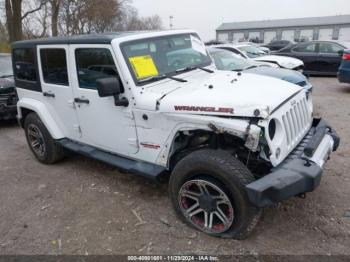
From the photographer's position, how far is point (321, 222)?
10.4ft

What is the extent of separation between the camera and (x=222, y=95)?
2.92 metres

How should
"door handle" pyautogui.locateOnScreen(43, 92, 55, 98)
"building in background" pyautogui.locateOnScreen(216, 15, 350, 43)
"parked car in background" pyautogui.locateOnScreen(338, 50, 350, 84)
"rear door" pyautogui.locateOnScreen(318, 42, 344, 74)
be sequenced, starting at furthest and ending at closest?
"building in background" pyautogui.locateOnScreen(216, 15, 350, 43) → "rear door" pyautogui.locateOnScreen(318, 42, 344, 74) → "parked car in background" pyautogui.locateOnScreen(338, 50, 350, 84) → "door handle" pyautogui.locateOnScreen(43, 92, 55, 98)

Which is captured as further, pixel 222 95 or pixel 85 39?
pixel 85 39

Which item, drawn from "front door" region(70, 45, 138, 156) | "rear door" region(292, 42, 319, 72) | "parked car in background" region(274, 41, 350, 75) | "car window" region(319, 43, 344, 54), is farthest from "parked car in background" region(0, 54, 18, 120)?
"car window" region(319, 43, 344, 54)

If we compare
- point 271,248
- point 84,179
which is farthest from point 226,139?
point 84,179

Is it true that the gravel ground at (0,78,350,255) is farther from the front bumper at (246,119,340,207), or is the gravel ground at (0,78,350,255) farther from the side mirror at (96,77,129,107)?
the side mirror at (96,77,129,107)

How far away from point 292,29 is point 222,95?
62.5 metres

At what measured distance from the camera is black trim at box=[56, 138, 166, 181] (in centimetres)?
335

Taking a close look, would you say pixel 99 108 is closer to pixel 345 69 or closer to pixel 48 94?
pixel 48 94

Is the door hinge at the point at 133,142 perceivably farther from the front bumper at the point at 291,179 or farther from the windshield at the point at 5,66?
the windshield at the point at 5,66

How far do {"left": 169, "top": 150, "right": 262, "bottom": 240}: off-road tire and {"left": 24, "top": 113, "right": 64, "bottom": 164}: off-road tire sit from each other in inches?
96.6

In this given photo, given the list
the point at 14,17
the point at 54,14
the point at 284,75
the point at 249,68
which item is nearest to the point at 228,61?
the point at 249,68

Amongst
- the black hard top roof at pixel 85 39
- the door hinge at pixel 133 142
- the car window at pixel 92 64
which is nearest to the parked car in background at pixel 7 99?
Result: the black hard top roof at pixel 85 39

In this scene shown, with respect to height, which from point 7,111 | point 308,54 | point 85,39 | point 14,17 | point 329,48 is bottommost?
point 7,111
